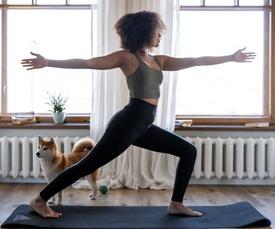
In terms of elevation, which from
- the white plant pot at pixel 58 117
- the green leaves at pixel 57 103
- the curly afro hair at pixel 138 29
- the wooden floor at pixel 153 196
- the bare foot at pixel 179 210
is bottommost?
the wooden floor at pixel 153 196

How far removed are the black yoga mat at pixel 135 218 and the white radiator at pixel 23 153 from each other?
1142 millimetres

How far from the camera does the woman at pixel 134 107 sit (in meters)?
2.87

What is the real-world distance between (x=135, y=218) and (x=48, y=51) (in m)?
2.24

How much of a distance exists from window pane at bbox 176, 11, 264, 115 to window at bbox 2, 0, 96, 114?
99 centimetres

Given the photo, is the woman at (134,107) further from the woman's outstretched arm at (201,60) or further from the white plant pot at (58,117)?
the white plant pot at (58,117)

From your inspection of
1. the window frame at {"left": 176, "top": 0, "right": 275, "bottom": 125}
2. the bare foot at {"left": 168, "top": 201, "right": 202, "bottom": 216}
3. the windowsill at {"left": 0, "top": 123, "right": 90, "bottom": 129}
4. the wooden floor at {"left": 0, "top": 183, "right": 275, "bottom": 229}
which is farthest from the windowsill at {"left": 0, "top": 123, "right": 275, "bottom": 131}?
the bare foot at {"left": 168, "top": 201, "right": 202, "bottom": 216}

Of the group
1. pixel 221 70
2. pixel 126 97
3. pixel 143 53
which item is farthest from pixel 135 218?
pixel 221 70

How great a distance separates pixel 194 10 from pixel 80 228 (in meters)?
2.67

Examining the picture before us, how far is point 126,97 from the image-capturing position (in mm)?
4430

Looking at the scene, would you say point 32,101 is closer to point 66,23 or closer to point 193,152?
point 66,23

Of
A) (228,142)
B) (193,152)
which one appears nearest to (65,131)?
(228,142)

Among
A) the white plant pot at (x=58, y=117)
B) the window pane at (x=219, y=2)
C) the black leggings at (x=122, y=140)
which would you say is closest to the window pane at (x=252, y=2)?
the window pane at (x=219, y=2)

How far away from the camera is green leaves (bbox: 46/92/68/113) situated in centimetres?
452

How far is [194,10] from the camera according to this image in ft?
15.3
